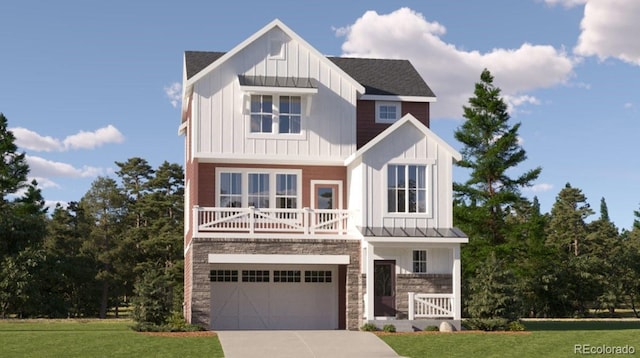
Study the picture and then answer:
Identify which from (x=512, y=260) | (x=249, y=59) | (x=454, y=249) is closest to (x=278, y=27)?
(x=249, y=59)

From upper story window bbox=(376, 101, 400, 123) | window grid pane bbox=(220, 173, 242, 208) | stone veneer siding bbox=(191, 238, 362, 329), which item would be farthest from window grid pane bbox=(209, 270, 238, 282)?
upper story window bbox=(376, 101, 400, 123)

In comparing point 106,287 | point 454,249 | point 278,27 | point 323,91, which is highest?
point 278,27

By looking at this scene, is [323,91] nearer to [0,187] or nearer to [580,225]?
[0,187]

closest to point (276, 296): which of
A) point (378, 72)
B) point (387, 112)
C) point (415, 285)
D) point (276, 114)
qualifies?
point (415, 285)

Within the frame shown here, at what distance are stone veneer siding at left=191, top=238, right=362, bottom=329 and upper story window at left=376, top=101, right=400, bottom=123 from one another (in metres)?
7.06

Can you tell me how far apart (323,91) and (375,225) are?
627 centimetres

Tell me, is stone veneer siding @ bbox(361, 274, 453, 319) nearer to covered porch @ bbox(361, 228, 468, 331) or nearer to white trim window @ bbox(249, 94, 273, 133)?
covered porch @ bbox(361, 228, 468, 331)

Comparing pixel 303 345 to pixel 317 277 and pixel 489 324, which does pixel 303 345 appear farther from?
pixel 317 277

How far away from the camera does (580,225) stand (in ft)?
241

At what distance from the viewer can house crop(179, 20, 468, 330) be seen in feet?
108

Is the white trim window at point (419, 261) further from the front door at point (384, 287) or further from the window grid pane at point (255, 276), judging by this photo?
the window grid pane at point (255, 276)

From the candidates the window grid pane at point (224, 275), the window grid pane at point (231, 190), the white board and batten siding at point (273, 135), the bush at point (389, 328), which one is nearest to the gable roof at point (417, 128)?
the white board and batten siding at point (273, 135)

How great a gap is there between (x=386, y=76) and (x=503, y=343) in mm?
15680

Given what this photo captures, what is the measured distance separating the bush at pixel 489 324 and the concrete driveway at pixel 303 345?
4.08 meters
